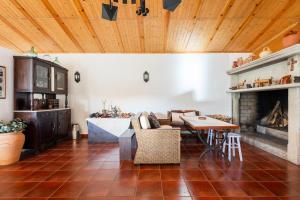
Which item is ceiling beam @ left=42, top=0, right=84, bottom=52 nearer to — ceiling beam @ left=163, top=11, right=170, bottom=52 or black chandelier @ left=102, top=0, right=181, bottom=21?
black chandelier @ left=102, top=0, right=181, bottom=21

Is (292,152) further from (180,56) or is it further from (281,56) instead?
(180,56)


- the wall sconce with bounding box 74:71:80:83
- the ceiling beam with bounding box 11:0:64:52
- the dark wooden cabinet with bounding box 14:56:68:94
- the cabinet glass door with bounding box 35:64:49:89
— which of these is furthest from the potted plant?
the wall sconce with bounding box 74:71:80:83

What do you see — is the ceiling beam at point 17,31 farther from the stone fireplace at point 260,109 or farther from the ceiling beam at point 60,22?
the stone fireplace at point 260,109

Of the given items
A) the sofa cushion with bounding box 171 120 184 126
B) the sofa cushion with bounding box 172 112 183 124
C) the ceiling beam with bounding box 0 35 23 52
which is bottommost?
the sofa cushion with bounding box 171 120 184 126

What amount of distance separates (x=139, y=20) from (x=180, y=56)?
210cm

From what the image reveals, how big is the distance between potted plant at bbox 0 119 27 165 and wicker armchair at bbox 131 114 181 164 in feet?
7.34

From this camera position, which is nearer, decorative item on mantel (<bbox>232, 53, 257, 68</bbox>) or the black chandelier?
the black chandelier

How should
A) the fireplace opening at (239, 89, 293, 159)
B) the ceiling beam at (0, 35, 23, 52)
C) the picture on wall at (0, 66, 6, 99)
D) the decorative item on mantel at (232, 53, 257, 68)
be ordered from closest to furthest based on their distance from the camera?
1. the picture on wall at (0, 66, 6, 99)
2. the fireplace opening at (239, 89, 293, 159)
3. the decorative item on mantel at (232, 53, 257, 68)
4. the ceiling beam at (0, 35, 23, 52)

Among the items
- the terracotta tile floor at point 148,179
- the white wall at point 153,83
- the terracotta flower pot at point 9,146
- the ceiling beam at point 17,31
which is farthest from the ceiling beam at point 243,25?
the ceiling beam at point 17,31

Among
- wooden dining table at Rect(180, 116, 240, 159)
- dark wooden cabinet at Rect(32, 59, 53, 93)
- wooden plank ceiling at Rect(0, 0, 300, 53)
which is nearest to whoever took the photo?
wooden dining table at Rect(180, 116, 240, 159)

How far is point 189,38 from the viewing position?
5.29 metres

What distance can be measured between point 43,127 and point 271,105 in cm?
584

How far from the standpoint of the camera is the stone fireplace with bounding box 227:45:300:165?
354 cm

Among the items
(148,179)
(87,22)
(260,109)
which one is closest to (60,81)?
(87,22)
